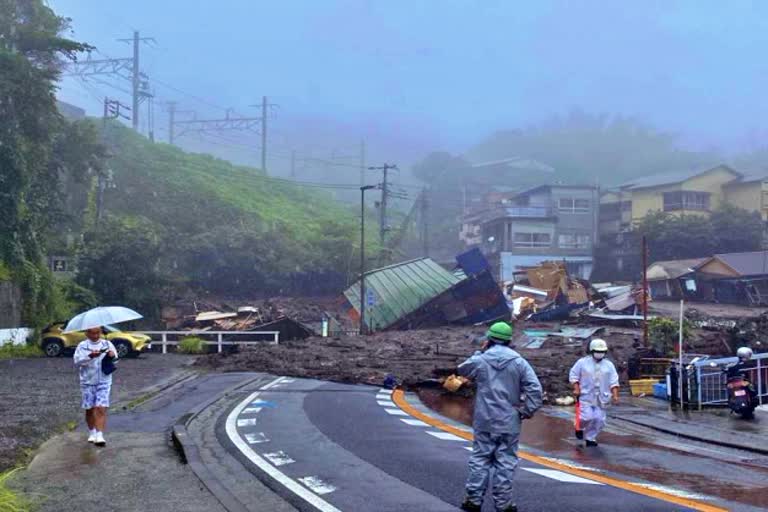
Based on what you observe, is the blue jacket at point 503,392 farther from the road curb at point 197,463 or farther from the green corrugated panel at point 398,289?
the green corrugated panel at point 398,289

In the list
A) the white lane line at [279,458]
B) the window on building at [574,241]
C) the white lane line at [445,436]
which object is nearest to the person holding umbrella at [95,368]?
the white lane line at [279,458]

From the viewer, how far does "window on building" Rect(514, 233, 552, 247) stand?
66.9 meters

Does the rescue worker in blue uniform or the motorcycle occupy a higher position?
the rescue worker in blue uniform

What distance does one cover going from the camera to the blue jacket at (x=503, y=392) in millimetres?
6551

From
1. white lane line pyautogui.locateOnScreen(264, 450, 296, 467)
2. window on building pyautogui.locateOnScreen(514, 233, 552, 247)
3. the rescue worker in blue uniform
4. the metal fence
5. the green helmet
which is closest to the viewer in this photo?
the rescue worker in blue uniform

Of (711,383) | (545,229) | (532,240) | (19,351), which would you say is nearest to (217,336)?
(19,351)

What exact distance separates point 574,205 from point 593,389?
196 ft

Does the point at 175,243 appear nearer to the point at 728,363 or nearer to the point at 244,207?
the point at 244,207

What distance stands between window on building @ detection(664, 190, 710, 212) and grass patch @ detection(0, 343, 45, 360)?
5230cm

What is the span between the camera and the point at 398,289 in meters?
44.8

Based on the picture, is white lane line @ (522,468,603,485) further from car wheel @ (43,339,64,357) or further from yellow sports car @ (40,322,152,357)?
car wheel @ (43,339,64,357)

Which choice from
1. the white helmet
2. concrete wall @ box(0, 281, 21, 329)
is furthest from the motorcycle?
concrete wall @ box(0, 281, 21, 329)

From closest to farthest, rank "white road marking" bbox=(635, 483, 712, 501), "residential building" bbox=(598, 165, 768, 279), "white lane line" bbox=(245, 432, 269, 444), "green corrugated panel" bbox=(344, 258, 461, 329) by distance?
1. "white road marking" bbox=(635, 483, 712, 501)
2. "white lane line" bbox=(245, 432, 269, 444)
3. "green corrugated panel" bbox=(344, 258, 461, 329)
4. "residential building" bbox=(598, 165, 768, 279)

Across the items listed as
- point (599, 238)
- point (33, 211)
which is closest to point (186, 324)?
point (33, 211)
